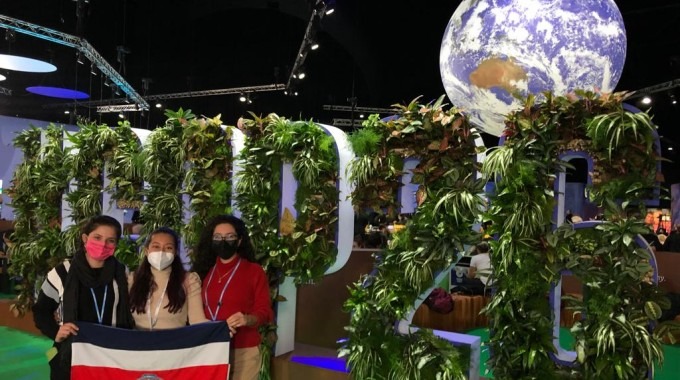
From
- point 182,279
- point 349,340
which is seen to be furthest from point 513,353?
point 182,279

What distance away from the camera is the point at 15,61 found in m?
7.96

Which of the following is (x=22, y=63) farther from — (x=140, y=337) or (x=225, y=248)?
(x=140, y=337)

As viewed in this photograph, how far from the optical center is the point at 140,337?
2906mm

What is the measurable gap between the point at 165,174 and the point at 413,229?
8.45ft

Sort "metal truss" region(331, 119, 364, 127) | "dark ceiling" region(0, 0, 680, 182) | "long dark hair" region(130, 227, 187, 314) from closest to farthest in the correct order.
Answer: "long dark hair" region(130, 227, 187, 314)
"dark ceiling" region(0, 0, 680, 182)
"metal truss" region(331, 119, 364, 127)

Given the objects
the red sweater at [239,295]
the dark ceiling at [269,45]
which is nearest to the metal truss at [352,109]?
the dark ceiling at [269,45]

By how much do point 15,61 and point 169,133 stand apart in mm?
4490

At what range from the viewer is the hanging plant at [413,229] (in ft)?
11.4

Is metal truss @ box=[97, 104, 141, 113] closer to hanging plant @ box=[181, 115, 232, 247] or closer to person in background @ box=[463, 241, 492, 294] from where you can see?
person in background @ box=[463, 241, 492, 294]

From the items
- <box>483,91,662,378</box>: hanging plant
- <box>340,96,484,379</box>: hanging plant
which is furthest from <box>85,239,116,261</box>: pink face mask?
<box>483,91,662,378</box>: hanging plant

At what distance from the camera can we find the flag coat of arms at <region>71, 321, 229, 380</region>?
2.90m

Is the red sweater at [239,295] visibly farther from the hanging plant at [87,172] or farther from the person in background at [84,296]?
the hanging plant at [87,172]

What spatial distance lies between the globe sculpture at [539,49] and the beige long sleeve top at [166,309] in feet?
7.94

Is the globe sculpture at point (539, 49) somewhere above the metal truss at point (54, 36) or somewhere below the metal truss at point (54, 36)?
below
